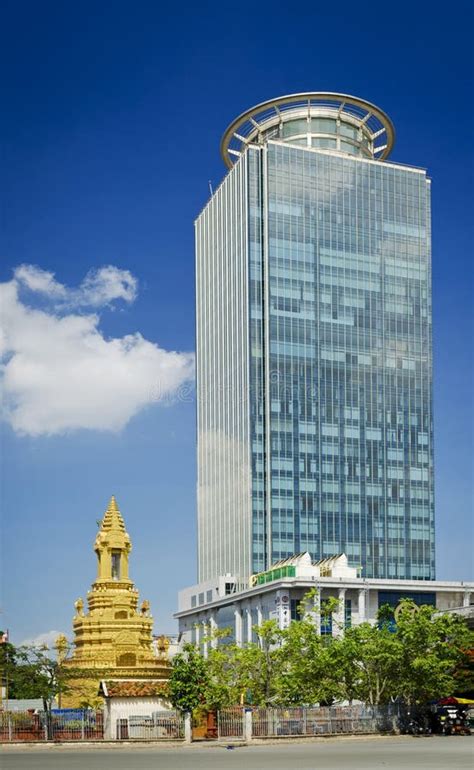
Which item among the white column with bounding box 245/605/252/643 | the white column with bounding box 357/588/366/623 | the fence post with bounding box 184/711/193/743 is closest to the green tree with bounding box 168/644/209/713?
the fence post with bounding box 184/711/193/743

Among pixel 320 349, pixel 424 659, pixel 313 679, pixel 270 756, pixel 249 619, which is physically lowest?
pixel 270 756

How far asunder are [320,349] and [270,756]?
94.5 m

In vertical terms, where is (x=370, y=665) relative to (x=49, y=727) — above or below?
above

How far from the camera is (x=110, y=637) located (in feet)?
299

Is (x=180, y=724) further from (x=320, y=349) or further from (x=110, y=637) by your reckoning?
(x=320, y=349)

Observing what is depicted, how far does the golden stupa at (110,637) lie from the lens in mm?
88250

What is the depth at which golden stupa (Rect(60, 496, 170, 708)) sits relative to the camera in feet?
290

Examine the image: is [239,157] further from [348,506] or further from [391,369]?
[348,506]

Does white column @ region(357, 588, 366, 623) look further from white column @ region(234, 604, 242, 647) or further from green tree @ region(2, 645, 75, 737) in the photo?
green tree @ region(2, 645, 75, 737)

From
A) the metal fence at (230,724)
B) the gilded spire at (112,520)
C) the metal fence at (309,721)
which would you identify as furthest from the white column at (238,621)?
the metal fence at (230,724)

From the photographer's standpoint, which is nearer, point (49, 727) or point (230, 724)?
point (230, 724)

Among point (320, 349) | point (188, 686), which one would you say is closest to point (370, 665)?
point (188, 686)

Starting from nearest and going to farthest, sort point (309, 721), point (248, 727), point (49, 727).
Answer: point (248, 727) < point (309, 721) < point (49, 727)

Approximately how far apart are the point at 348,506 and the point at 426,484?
12267 millimetres
